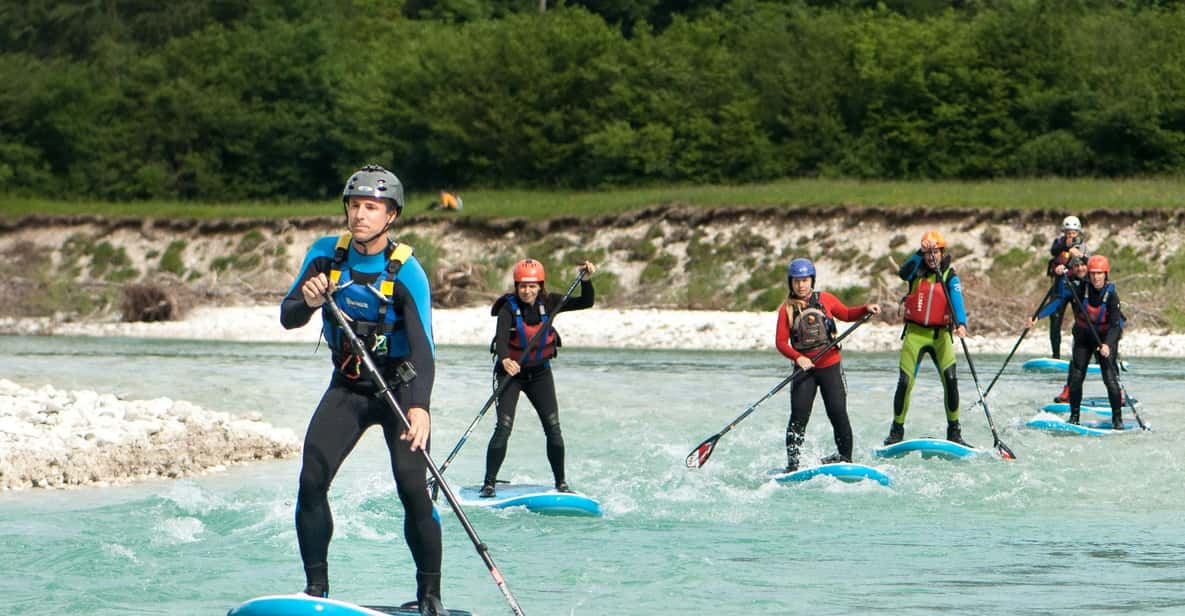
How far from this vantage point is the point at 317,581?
7.45m

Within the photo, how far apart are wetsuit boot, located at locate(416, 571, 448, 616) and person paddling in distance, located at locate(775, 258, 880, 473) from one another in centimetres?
599

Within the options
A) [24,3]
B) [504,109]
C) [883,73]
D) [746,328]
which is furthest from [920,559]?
[24,3]

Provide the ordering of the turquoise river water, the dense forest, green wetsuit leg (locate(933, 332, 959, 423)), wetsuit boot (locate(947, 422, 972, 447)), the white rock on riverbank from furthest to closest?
1. the dense forest
2. wetsuit boot (locate(947, 422, 972, 447))
3. green wetsuit leg (locate(933, 332, 959, 423))
4. the white rock on riverbank
5. the turquoise river water

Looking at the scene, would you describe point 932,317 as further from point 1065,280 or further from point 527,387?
point 527,387

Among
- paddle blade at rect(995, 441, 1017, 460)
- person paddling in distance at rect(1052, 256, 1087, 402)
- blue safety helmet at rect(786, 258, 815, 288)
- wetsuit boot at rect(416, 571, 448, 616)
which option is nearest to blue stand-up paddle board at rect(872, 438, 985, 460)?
paddle blade at rect(995, 441, 1017, 460)

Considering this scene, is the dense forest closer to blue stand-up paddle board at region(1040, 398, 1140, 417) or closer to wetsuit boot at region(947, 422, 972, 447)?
blue stand-up paddle board at region(1040, 398, 1140, 417)

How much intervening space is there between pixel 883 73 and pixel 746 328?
17.4 metres

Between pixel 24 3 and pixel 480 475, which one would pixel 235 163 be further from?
pixel 480 475

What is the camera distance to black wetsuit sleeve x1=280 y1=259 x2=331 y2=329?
7449 millimetres

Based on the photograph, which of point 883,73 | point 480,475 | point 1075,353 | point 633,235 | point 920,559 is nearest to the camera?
point 920,559

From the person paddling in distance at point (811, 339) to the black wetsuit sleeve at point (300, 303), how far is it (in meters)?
6.18

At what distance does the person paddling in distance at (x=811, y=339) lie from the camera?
43.1 feet

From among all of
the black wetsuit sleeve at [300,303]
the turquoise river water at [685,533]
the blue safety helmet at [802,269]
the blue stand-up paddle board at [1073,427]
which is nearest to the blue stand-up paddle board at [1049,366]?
the turquoise river water at [685,533]

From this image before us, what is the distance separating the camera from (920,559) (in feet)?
34.7
